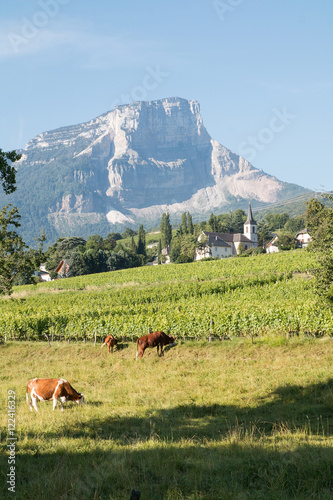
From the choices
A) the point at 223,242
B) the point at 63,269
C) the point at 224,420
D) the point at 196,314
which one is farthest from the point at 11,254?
the point at 223,242

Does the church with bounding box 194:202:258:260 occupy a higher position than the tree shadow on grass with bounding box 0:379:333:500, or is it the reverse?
the church with bounding box 194:202:258:260

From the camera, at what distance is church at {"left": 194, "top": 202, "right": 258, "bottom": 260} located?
476 ft

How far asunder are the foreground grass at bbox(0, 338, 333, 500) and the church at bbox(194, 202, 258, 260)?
355 feet

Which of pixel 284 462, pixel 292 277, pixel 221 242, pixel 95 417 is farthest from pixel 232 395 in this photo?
pixel 221 242

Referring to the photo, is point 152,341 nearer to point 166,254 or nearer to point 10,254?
point 10,254

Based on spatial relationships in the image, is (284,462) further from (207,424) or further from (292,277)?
(292,277)

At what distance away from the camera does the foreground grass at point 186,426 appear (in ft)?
27.7

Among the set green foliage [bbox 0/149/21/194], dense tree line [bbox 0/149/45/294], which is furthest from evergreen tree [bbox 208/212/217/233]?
green foliage [bbox 0/149/21/194]

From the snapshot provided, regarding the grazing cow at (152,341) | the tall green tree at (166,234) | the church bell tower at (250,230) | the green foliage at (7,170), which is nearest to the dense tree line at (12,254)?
the grazing cow at (152,341)

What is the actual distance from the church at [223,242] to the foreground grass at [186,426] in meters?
108

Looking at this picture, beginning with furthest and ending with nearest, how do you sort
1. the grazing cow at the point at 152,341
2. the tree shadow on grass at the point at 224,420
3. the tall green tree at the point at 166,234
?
the tall green tree at the point at 166,234
the grazing cow at the point at 152,341
the tree shadow on grass at the point at 224,420

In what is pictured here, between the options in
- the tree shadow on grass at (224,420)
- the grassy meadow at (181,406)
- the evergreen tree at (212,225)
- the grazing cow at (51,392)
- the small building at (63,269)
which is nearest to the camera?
the grassy meadow at (181,406)

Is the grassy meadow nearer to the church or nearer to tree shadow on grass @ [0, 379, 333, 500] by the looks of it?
tree shadow on grass @ [0, 379, 333, 500]

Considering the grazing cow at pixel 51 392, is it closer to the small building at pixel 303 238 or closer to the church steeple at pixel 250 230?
the small building at pixel 303 238
